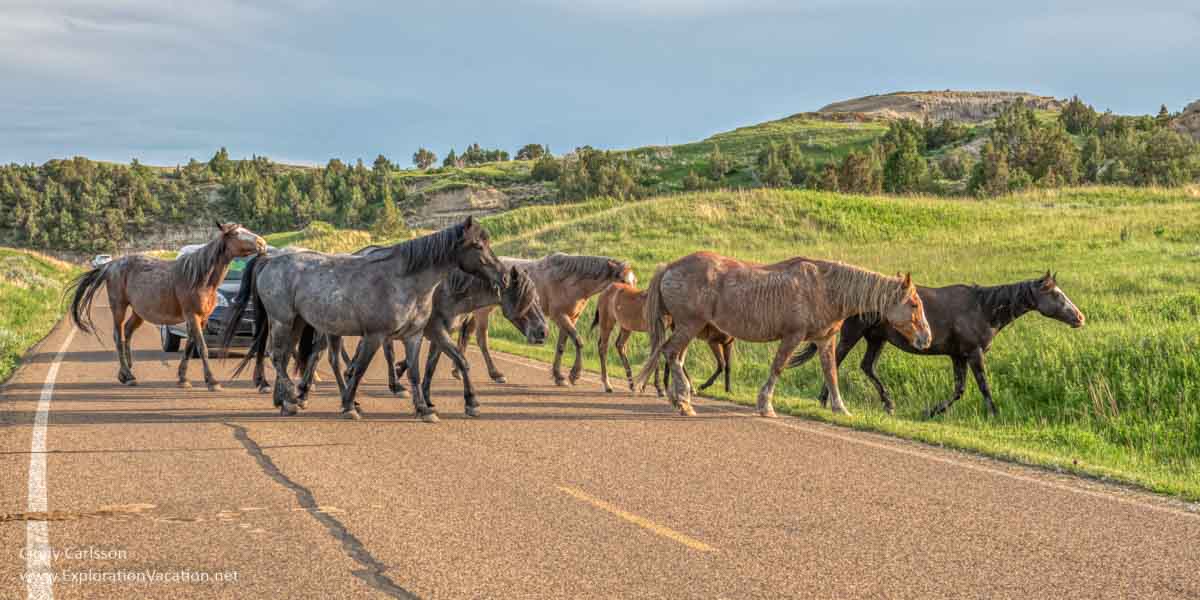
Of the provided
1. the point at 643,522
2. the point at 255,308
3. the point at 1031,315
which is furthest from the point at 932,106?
the point at 643,522

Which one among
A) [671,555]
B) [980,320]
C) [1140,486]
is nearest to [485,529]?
[671,555]

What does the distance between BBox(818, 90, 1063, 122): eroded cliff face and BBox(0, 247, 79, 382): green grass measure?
140823 mm

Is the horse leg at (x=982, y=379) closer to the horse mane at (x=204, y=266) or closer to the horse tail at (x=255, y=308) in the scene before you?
the horse tail at (x=255, y=308)

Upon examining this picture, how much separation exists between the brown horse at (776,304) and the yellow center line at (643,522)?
418cm

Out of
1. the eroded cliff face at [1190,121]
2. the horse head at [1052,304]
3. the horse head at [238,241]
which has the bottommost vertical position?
the horse head at [1052,304]

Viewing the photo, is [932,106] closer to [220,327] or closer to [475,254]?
[220,327]

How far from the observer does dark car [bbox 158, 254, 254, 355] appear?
17.3m

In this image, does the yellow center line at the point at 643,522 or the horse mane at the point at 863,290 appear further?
the horse mane at the point at 863,290

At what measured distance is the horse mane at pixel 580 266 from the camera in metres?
14.5

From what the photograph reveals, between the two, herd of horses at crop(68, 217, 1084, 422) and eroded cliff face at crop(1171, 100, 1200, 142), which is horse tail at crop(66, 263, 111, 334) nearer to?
herd of horses at crop(68, 217, 1084, 422)

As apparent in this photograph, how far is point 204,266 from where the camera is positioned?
1353 centimetres

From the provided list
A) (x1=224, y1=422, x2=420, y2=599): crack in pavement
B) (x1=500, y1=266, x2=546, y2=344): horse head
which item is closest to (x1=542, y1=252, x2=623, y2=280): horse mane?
(x1=500, y1=266, x2=546, y2=344): horse head

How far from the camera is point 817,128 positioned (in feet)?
451

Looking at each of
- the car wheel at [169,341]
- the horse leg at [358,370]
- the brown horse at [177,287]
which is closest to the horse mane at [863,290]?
the horse leg at [358,370]
